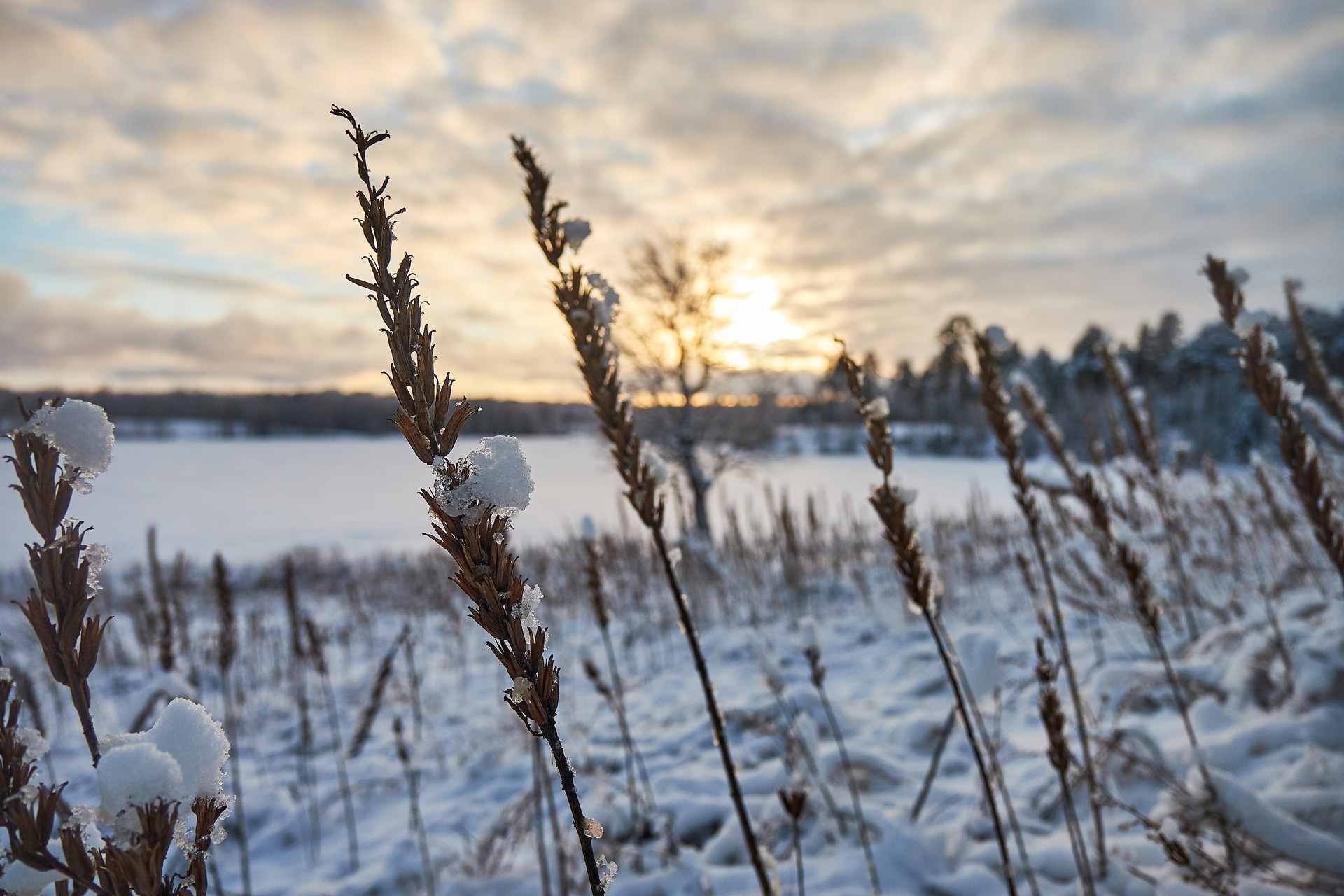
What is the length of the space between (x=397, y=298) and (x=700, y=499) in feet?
53.1

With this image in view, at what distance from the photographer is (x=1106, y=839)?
97.8 inches

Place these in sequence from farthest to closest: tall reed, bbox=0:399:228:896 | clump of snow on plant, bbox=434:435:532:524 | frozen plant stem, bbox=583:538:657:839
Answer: frozen plant stem, bbox=583:538:657:839 < clump of snow on plant, bbox=434:435:532:524 < tall reed, bbox=0:399:228:896

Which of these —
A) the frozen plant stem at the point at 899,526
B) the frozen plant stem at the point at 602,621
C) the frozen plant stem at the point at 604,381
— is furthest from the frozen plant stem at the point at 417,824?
the frozen plant stem at the point at 899,526

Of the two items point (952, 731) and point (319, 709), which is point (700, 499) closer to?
point (319, 709)

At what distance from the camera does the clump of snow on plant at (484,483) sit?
667mm

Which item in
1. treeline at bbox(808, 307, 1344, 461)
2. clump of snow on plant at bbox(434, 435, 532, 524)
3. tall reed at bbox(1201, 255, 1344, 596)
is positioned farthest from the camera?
treeline at bbox(808, 307, 1344, 461)

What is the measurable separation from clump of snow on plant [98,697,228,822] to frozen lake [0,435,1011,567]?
8606 millimetres

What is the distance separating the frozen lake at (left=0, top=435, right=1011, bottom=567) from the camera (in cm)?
2042

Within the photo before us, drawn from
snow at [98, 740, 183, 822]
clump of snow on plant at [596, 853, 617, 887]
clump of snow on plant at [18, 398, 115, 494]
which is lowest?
clump of snow on plant at [596, 853, 617, 887]

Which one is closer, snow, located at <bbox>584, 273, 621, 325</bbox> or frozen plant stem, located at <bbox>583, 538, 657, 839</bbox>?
snow, located at <bbox>584, 273, 621, 325</bbox>

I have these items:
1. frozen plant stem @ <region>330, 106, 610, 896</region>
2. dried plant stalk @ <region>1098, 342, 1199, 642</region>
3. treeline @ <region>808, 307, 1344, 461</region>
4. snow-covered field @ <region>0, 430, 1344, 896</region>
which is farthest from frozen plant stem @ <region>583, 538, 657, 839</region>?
treeline @ <region>808, 307, 1344, 461</region>

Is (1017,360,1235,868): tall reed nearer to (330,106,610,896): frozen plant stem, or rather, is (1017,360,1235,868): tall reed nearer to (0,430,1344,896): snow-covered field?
(0,430,1344,896): snow-covered field

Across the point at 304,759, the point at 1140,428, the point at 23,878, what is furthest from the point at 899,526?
the point at 304,759

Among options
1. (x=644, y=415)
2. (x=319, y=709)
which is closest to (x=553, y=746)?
(x=319, y=709)
